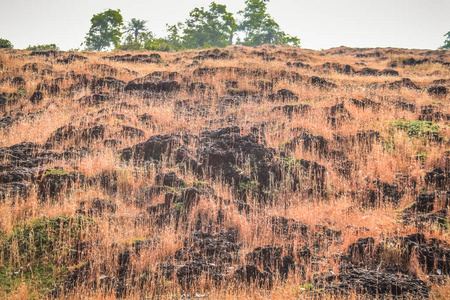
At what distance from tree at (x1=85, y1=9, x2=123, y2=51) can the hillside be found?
42981 millimetres

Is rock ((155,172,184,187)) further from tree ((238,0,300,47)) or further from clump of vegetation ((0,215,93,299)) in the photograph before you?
tree ((238,0,300,47))

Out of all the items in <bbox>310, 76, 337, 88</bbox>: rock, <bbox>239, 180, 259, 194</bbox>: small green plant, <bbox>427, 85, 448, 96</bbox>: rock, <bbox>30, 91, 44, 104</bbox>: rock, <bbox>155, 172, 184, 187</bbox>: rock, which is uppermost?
<bbox>310, 76, 337, 88</bbox>: rock

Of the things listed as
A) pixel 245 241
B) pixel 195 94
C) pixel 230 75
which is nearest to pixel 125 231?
pixel 245 241

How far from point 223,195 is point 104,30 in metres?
53.2

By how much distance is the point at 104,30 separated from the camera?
52531mm

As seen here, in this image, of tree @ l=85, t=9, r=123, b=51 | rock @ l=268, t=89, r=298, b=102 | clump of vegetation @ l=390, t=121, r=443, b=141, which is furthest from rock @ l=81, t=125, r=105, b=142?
tree @ l=85, t=9, r=123, b=51

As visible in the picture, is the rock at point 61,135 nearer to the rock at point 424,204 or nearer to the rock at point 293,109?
the rock at point 293,109

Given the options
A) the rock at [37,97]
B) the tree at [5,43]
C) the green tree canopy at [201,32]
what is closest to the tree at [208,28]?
the green tree canopy at [201,32]

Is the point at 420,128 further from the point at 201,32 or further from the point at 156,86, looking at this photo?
the point at 201,32

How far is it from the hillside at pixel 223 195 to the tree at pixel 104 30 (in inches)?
1692

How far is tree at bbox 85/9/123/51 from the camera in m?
51.9

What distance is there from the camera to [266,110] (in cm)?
1159

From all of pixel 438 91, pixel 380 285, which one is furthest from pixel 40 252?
pixel 438 91

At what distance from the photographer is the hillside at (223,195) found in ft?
14.0
